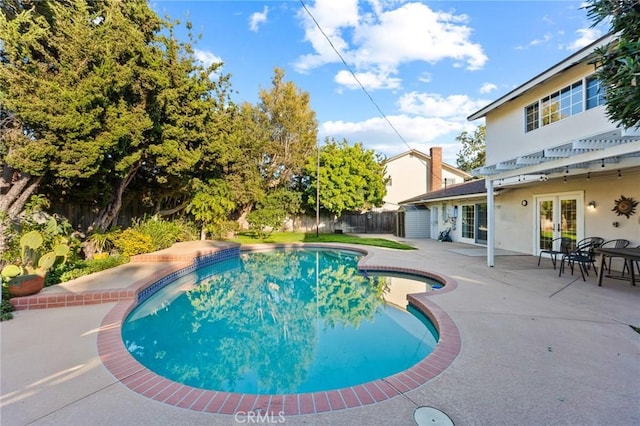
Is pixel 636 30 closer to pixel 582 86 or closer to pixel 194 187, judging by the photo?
pixel 582 86

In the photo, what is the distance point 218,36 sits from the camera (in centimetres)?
1195

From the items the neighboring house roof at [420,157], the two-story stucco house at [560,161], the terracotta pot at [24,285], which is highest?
the neighboring house roof at [420,157]

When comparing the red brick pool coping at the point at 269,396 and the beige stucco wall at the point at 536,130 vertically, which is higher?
the beige stucco wall at the point at 536,130

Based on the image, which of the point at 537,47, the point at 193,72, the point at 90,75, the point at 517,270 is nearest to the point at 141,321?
the point at 90,75

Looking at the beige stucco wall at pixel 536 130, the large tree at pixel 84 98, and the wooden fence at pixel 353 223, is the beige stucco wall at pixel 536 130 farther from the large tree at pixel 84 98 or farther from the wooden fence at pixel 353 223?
the wooden fence at pixel 353 223

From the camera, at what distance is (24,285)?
5559 mm

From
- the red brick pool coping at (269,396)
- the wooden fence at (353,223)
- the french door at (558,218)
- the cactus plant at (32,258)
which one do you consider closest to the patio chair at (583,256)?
the french door at (558,218)

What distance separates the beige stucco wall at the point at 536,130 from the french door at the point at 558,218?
5.96ft

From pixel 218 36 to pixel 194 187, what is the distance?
6.18 meters

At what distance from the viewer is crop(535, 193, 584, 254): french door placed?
30.9ft

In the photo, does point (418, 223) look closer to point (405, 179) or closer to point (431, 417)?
point (405, 179)

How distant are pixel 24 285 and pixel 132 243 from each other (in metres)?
4.72

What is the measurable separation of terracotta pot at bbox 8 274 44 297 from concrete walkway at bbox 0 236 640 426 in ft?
1.48

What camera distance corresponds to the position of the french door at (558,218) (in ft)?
30.9
